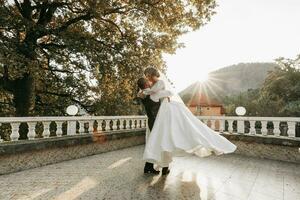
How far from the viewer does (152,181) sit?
18.4 feet

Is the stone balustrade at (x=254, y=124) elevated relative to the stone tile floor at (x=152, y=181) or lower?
elevated

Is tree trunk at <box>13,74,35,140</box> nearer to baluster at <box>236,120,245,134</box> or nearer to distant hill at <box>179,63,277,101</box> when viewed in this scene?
baluster at <box>236,120,245,134</box>

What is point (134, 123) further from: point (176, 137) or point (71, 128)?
point (176, 137)

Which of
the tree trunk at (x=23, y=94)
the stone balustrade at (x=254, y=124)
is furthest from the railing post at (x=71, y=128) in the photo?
the tree trunk at (x=23, y=94)

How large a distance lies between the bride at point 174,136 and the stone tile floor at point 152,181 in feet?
1.86

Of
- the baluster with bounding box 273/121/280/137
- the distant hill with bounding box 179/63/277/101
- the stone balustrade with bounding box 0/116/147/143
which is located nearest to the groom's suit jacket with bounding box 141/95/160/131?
the stone balustrade with bounding box 0/116/147/143

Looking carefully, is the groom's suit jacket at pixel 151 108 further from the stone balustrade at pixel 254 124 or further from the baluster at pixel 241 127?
the baluster at pixel 241 127

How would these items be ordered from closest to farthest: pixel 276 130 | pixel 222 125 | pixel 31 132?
pixel 31 132 → pixel 276 130 → pixel 222 125

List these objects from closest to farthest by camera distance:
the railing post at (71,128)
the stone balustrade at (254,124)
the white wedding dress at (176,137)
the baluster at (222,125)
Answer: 1. the white wedding dress at (176,137)
2. the stone balustrade at (254,124)
3. the railing post at (71,128)
4. the baluster at (222,125)

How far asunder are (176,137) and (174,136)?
4 cm

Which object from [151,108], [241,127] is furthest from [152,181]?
[241,127]

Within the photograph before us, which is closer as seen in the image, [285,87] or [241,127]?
[241,127]

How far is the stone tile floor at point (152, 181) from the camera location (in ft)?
15.5

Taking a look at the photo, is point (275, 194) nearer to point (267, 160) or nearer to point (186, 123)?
point (186, 123)
